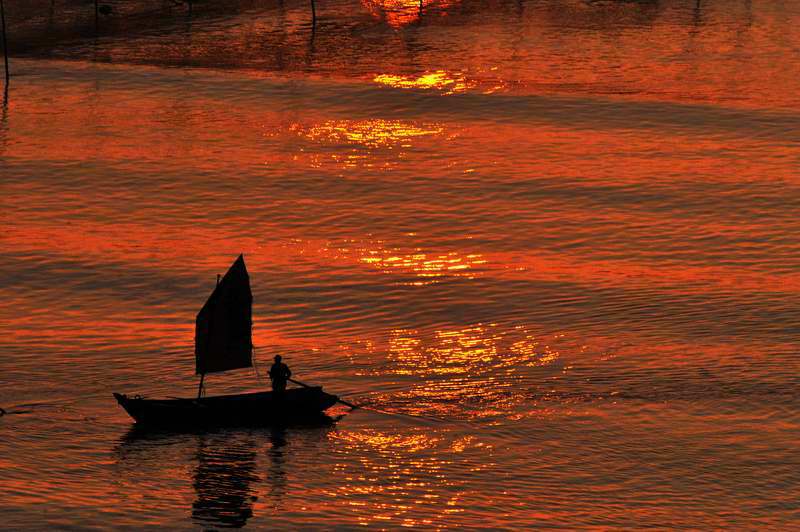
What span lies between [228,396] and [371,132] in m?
48.6

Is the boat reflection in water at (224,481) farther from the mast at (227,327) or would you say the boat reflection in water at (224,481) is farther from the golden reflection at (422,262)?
the golden reflection at (422,262)

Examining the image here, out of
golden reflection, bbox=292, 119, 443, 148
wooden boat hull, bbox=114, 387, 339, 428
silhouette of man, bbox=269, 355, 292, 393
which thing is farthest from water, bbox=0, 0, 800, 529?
silhouette of man, bbox=269, 355, 292, 393

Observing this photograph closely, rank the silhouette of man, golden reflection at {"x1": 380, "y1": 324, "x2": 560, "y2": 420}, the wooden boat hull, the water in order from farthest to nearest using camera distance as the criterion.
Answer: golden reflection at {"x1": 380, "y1": 324, "x2": 560, "y2": 420} < the silhouette of man < the wooden boat hull < the water

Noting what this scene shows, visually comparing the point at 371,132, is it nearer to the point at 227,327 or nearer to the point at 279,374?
the point at 227,327

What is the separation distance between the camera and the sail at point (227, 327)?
4728 cm

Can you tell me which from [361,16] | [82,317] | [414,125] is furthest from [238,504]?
[361,16]

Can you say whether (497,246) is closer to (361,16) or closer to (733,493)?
(733,493)

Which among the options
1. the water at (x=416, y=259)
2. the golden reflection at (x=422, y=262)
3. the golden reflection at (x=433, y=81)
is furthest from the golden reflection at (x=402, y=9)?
the golden reflection at (x=422, y=262)

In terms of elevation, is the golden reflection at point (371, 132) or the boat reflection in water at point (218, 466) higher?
the golden reflection at point (371, 132)

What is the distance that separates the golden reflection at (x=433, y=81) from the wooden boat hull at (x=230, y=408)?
186ft

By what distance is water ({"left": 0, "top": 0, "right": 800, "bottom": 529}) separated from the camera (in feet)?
145

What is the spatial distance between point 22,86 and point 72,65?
671 centimetres

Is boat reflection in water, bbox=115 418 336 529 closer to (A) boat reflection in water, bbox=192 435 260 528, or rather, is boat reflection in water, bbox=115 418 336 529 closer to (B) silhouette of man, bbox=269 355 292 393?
(A) boat reflection in water, bbox=192 435 260 528

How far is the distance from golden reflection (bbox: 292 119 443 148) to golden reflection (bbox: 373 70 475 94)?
308 inches
